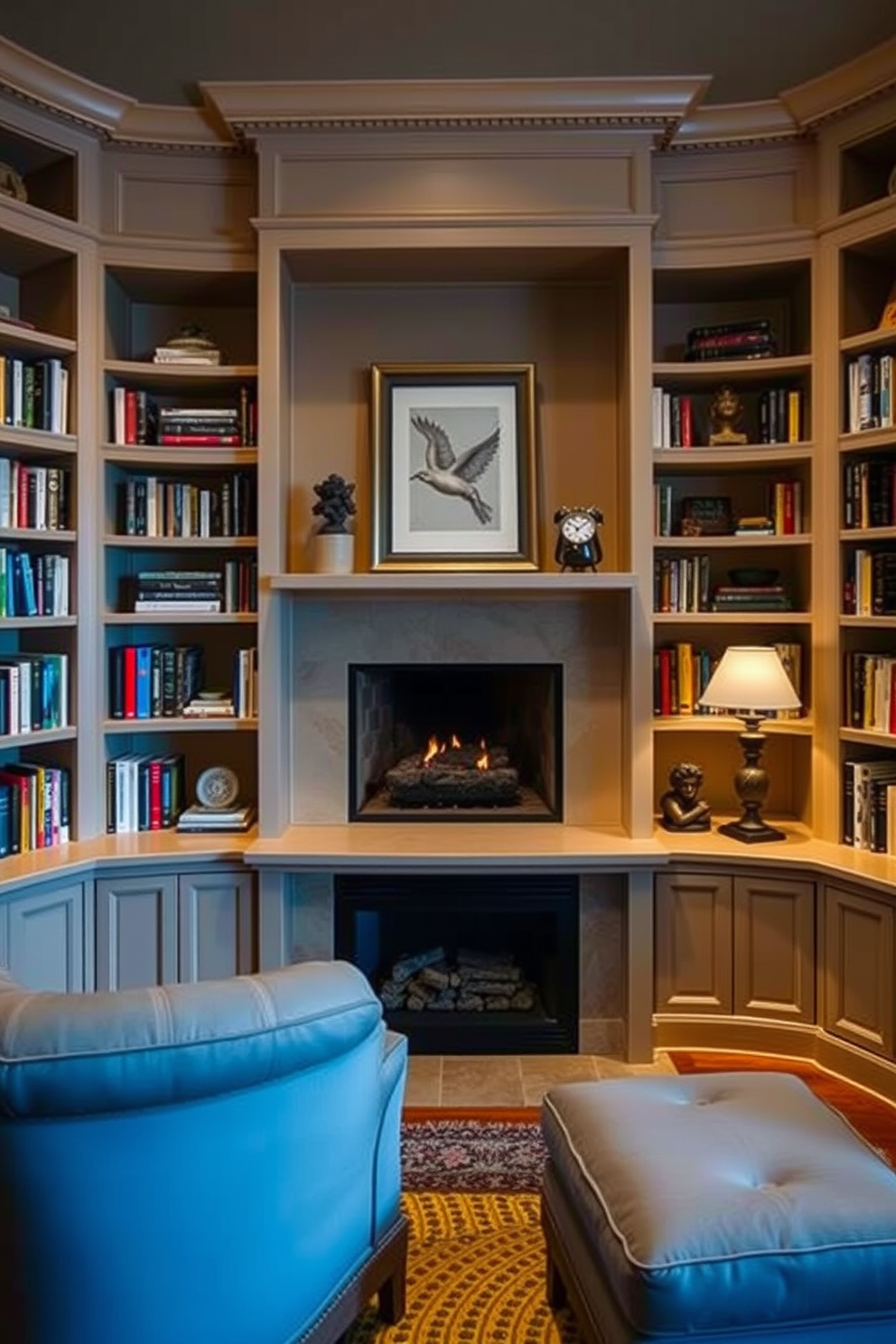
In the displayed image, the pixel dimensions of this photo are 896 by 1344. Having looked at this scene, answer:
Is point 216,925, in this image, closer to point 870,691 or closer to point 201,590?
A: point 201,590

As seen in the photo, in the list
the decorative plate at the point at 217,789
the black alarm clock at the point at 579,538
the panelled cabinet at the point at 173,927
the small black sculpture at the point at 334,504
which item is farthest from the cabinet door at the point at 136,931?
the black alarm clock at the point at 579,538

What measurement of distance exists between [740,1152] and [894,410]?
2.42 m

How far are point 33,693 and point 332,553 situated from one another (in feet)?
3.71

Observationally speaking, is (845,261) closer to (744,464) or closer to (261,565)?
(744,464)

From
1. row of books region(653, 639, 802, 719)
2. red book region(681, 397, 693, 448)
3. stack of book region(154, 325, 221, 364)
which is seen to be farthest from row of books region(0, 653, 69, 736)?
red book region(681, 397, 693, 448)

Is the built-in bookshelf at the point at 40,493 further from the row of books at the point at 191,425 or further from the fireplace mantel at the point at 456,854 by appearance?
the fireplace mantel at the point at 456,854

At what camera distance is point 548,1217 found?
6.77 ft

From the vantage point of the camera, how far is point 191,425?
3.60 meters

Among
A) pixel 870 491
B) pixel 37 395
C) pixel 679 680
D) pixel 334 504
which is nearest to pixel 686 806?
pixel 679 680

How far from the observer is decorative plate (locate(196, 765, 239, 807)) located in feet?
12.0

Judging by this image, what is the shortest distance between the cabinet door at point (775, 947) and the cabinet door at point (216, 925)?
5.46 feet

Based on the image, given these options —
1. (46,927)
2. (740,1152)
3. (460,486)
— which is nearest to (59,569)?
(46,927)

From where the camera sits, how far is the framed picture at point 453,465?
3.66 m

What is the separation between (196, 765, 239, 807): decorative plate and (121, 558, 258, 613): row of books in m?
0.61
